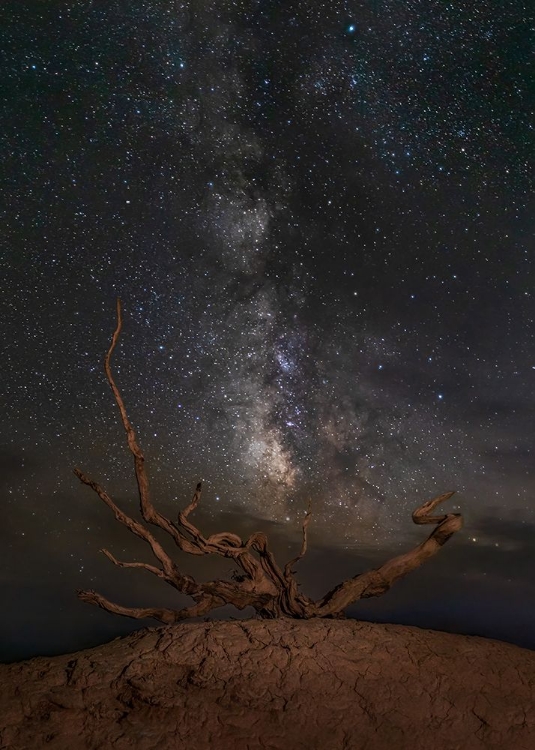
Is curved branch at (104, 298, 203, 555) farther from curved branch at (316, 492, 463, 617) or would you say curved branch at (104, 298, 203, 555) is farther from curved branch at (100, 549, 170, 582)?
curved branch at (316, 492, 463, 617)

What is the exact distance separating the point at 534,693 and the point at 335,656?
2.70 m

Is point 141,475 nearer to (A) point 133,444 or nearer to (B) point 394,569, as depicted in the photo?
(A) point 133,444

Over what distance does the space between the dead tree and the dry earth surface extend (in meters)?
1.15

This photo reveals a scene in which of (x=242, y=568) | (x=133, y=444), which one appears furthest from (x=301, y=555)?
(x=133, y=444)

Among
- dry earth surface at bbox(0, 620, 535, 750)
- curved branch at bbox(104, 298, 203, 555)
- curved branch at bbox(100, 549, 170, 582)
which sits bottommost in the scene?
dry earth surface at bbox(0, 620, 535, 750)

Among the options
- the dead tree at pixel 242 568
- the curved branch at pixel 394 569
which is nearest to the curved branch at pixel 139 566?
the dead tree at pixel 242 568

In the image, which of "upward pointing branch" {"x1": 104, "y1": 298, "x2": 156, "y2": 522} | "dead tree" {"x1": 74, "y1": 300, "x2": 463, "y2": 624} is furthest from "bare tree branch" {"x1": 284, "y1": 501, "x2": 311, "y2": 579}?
"upward pointing branch" {"x1": 104, "y1": 298, "x2": 156, "y2": 522}

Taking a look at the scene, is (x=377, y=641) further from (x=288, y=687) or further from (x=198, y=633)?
(x=198, y=633)

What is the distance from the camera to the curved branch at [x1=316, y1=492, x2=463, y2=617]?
31.2ft

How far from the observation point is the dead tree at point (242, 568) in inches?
350

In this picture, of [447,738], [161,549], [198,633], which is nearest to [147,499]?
[161,549]

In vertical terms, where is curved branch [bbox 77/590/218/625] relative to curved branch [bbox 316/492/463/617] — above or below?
below

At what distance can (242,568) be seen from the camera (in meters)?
9.68

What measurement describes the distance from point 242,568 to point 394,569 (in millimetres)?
2751
